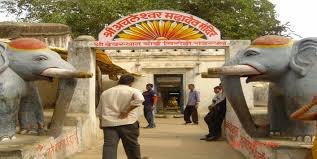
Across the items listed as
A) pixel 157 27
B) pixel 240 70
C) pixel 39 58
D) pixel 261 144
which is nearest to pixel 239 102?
pixel 240 70

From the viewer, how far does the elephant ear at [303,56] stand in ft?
23.6

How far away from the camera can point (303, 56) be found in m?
7.33

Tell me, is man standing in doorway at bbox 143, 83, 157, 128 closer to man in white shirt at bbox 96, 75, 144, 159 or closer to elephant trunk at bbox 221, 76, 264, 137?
elephant trunk at bbox 221, 76, 264, 137

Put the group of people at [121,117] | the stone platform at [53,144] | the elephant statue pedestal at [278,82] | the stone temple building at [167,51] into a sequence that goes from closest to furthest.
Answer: the stone platform at [53,144], the group of people at [121,117], the elephant statue pedestal at [278,82], the stone temple building at [167,51]

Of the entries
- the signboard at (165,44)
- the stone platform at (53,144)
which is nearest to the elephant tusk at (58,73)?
the stone platform at (53,144)

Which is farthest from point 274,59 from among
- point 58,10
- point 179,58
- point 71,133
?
point 58,10

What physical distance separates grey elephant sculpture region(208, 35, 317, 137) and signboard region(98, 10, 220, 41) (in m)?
3.30

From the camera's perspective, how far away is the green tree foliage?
77.2 ft

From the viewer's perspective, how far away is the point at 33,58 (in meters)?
7.83

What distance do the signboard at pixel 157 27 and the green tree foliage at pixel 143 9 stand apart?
12.1 meters

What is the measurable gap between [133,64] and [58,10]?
615cm

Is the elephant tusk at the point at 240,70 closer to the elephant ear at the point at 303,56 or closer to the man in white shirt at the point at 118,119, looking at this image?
the elephant ear at the point at 303,56

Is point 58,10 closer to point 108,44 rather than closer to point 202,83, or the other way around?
point 202,83

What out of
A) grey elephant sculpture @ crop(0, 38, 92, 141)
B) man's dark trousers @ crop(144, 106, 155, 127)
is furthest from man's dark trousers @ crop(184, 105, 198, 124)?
grey elephant sculpture @ crop(0, 38, 92, 141)
